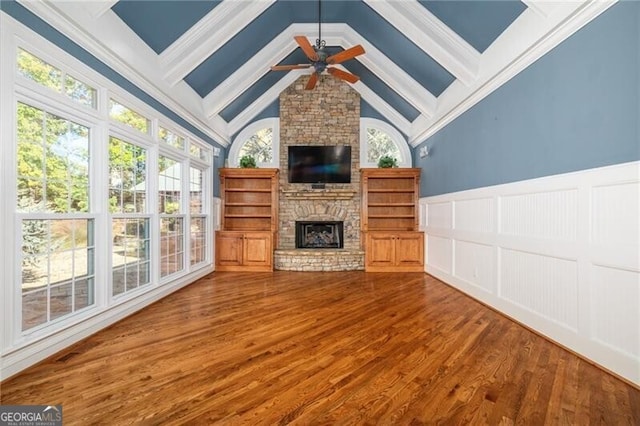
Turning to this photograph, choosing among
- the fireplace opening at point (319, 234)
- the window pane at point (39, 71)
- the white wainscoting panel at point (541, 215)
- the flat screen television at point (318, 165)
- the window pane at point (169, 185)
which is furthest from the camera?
the fireplace opening at point (319, 234)

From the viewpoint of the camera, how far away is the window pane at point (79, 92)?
2467mm

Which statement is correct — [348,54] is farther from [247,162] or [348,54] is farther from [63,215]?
[63,215]

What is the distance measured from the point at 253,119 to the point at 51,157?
4.62 metres

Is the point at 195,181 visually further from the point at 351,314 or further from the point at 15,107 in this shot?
the point at 351,314

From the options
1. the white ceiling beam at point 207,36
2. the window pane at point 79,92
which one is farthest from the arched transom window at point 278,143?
the window pane at point 79,92

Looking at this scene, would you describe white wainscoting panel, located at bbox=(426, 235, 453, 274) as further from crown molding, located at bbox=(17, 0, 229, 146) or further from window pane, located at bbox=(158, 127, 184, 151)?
crown molding, located at bbox=(17, 0, 229, 146)

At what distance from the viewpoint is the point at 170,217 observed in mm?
4223

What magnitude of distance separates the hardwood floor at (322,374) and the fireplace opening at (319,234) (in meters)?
3.22

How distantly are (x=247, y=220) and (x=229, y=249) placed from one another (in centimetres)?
89

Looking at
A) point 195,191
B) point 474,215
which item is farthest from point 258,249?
point 474,215

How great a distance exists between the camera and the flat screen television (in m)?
6.39

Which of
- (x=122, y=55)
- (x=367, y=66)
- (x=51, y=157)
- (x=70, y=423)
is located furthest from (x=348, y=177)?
(x=70, y=423)

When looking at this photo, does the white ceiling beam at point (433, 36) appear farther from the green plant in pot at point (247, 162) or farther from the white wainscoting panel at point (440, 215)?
the green plant in pot at point (247, 162)

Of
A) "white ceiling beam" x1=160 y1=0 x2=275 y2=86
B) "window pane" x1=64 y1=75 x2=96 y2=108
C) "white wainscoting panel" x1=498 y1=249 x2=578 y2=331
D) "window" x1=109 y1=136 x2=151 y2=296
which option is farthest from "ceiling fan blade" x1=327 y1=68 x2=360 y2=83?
"white wainscoting panel" x1=498 y1=249 x2=578 y2=331
